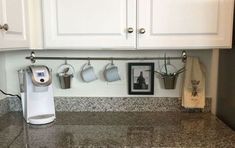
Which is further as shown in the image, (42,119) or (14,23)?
(42,119)

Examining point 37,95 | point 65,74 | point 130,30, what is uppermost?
point 130,30

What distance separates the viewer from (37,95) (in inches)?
57.9

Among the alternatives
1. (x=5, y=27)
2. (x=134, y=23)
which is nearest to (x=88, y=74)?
(x=134, y=23)

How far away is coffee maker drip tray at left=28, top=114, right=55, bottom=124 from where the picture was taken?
1.44m

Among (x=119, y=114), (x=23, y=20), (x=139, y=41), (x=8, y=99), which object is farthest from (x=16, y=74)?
(x=139, y=41)

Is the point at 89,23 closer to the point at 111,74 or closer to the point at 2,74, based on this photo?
the point at 111,74

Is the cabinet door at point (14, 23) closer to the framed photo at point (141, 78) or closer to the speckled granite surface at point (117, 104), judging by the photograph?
the speckled granite surface at point (117, 104)

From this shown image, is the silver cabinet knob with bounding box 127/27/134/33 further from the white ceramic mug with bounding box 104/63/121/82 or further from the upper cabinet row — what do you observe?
the white ceramic mug with bounding box 104/63/121/82

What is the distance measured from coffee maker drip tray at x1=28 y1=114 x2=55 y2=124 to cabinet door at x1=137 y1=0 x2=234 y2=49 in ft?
2.19

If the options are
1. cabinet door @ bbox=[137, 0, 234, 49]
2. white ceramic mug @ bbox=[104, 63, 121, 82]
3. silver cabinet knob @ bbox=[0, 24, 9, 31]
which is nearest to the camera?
silver cabinet knob @ bbox=[0, 24, 9, 31]

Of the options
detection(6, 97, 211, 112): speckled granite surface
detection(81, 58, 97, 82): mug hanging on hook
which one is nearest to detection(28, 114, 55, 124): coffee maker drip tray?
detection(6, 97, 211, 112): speckled granite surface

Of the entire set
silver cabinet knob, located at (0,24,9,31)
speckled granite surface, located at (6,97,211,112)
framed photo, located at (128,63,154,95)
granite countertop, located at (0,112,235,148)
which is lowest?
granite countertop, located at (0,112,235,148)

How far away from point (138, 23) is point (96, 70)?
51 cm

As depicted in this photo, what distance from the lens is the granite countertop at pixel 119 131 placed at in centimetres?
119
